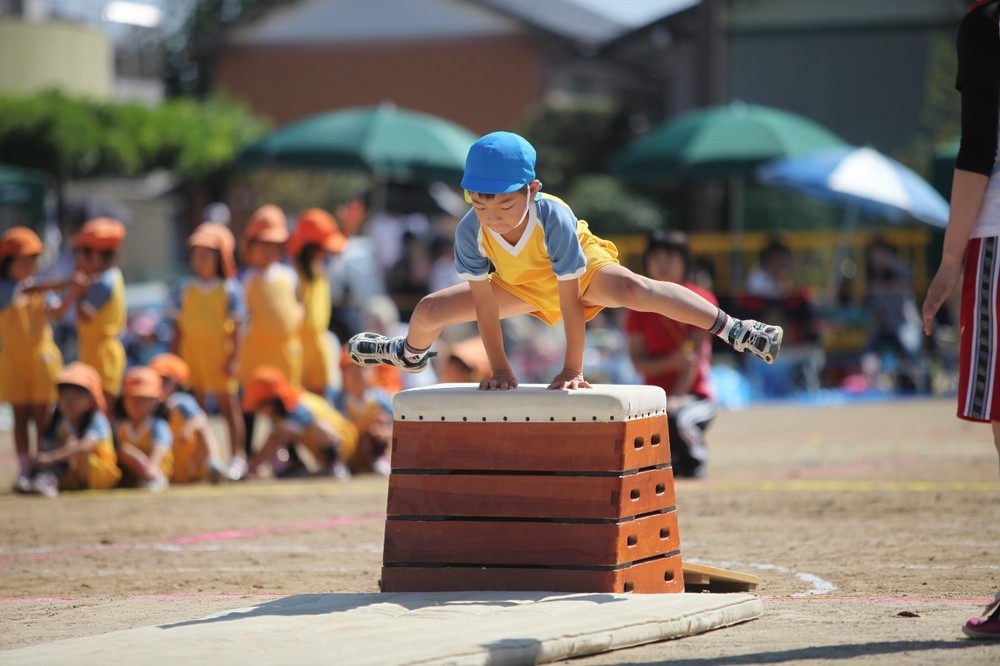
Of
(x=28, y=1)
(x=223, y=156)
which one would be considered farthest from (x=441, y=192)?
(x=28, y=1)

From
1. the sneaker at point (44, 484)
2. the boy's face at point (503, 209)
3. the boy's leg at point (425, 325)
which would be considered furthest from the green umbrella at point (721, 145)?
the boy's face at point (503, 209)

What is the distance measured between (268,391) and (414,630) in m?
6.55

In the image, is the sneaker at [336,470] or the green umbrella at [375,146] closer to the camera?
the sneaker at [336,470]

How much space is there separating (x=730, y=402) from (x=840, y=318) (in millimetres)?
2293

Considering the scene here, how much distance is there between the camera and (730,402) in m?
18.3

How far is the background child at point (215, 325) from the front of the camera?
11.9 meters

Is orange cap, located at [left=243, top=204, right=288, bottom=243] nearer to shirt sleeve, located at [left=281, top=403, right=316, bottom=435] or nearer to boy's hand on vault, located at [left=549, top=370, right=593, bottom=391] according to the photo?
shirt sleeve, located at [left=281, top=403, right=316, bottom=435]

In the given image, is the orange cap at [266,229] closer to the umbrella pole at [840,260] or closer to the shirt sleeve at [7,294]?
the shirt sleeve at [7,294]

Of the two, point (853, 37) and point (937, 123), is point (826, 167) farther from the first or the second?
point (853, 37)

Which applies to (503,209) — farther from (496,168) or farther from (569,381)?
(569,381)

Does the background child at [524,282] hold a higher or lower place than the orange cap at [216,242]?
lower

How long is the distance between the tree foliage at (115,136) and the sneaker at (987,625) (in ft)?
93.1

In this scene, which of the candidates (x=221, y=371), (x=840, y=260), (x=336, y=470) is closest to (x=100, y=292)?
(x=221, y=371)

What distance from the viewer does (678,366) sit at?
35.7 ft
